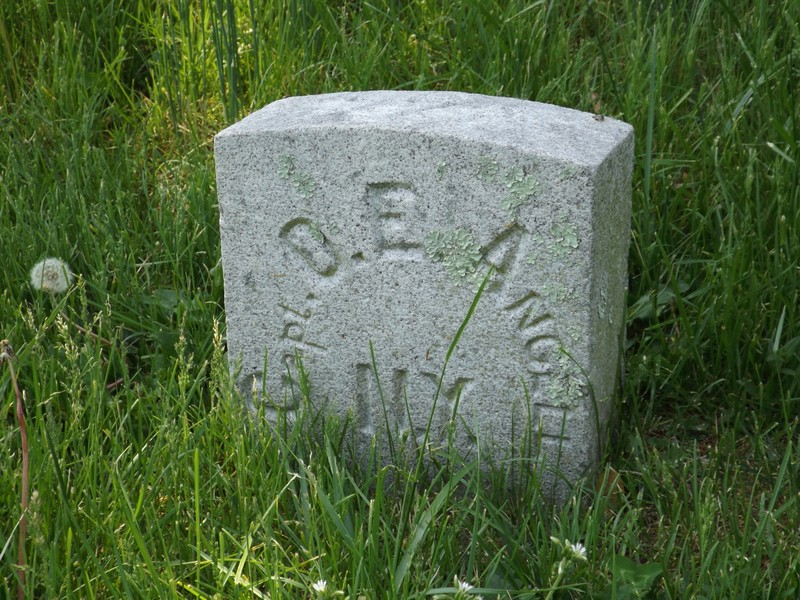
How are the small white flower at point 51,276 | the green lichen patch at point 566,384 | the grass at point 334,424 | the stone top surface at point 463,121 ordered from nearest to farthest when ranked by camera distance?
the grass at point 334,424
the stone top surface at point 463,121
the green lichen patch at point 566,384
the small white flower at point 51,276

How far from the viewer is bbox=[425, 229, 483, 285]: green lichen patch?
76.0 inches

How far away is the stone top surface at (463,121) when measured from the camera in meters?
1.84

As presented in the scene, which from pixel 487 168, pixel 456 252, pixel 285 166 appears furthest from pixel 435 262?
pixel 285 166

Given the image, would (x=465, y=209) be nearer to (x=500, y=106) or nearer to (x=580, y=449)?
(x=500, y=106)

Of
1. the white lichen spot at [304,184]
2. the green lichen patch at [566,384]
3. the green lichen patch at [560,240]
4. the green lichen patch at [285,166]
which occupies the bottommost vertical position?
the green lichen patch at [566,384]

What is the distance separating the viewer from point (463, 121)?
1.92 m

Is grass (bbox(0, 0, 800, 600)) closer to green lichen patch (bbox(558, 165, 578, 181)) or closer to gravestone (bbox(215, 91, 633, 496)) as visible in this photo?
gravestone (bbox(215, 91, 633, 496))

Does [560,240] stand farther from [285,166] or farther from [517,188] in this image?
[285,166]

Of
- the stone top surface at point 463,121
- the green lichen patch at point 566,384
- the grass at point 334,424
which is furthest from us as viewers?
the green lichen patch at point 566,384

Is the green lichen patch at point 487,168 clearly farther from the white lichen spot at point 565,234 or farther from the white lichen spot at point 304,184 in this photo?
the white lichen spot at point 304,184

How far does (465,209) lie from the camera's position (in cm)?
191

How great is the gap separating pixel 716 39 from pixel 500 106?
138 cm

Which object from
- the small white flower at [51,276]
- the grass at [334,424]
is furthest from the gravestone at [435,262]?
the small white flower at [51,276]

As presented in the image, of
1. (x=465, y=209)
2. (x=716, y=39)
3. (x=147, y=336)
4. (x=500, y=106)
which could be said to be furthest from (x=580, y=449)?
(x=716, y=39)
